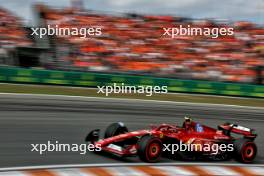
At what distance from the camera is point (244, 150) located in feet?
31.3

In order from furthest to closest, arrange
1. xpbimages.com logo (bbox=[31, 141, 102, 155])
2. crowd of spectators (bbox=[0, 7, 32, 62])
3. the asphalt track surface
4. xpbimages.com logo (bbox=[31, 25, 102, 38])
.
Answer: xpbimages.com logo (bbox=[31, 25, 102, 38]) → crowd of spectators (bbox=[0, 7, 32, 62]) → xpbimages.com logo (bbox=[31, 141, 102, 155]) → the asphalt track surface

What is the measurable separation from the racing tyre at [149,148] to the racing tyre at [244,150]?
5.57ft

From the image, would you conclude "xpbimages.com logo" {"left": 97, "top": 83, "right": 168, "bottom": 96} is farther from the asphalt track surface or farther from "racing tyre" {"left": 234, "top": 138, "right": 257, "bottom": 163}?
"racing tyre" {"left": 234, "top": 138, "right": 257, "bottom": 163}

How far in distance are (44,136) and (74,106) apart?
4.42m

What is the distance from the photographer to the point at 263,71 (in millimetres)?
23906

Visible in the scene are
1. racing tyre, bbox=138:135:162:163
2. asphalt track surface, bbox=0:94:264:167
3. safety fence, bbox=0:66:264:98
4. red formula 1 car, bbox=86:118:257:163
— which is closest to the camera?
racing tyre, bbox=138:135:162:163

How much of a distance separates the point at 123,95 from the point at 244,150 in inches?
374

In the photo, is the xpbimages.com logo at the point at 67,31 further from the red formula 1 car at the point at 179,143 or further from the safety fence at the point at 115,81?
the red formula 1 car at the point at 179,143

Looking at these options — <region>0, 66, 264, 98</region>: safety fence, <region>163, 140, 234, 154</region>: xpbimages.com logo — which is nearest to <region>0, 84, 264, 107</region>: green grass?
<region>0, 66, 264, 98</region>: safety fence

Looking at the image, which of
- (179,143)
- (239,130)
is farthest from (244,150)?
(179,143)

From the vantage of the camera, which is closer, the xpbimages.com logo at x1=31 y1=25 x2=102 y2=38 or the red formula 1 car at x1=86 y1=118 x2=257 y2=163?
the red formula 1 car at x1=86 y1=118 x2=257 y2=163

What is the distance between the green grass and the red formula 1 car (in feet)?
28.4

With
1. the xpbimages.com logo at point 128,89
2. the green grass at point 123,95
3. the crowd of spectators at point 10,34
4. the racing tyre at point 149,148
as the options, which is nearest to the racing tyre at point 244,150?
the racing tyre at point 149,148

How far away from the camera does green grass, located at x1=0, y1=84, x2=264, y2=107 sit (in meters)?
17.8
